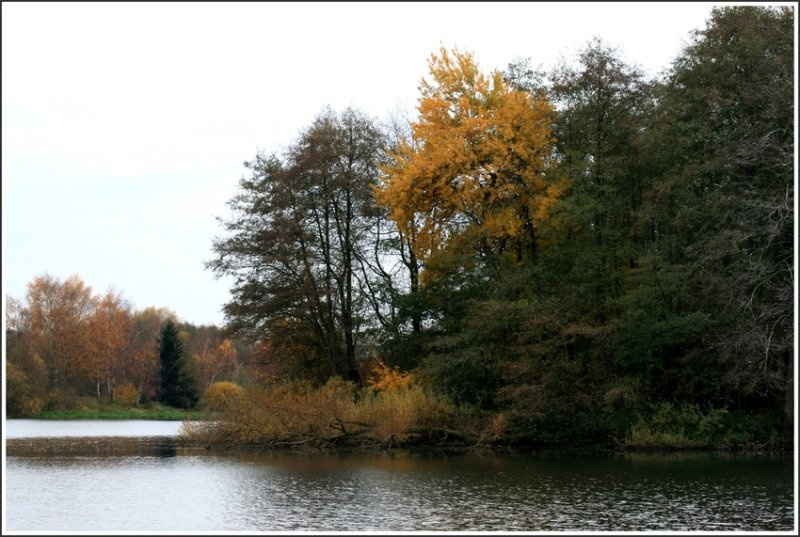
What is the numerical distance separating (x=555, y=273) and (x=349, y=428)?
10.2m

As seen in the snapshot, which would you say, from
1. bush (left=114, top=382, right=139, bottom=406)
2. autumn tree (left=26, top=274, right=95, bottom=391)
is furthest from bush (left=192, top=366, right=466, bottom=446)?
bush (left=114, top=382, right=139, bottom=406)

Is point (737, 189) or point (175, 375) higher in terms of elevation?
point (737, 189)

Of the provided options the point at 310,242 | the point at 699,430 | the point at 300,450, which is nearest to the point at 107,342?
the point at 310,242

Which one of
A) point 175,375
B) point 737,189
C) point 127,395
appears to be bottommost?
point 127,395

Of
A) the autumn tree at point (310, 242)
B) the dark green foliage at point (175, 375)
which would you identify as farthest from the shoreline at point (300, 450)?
the dark green foliage at point (175, 375)

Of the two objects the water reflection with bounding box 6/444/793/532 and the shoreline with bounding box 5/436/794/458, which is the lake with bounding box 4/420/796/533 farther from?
the shoreline with bounding box 5/436/794/458

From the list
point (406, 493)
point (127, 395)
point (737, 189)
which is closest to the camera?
point (406, 493)

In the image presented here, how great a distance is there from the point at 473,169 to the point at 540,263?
529 centimetres

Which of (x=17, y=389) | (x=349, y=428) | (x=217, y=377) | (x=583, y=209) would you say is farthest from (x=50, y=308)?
(x=583, y=209)

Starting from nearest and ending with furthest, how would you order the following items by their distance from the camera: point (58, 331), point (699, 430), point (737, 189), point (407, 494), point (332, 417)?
point (407, 494) < point (737, 189) < point (699, 430) < point (332, 417) < point (58, 331)

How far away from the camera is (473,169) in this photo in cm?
4006

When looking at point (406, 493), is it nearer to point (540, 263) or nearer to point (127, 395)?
point (540, 263)

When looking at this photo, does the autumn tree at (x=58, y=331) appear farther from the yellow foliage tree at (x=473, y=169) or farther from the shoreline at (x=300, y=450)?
the yellow foliage tree at (x=473, y=169)

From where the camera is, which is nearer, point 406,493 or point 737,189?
point 406,493
